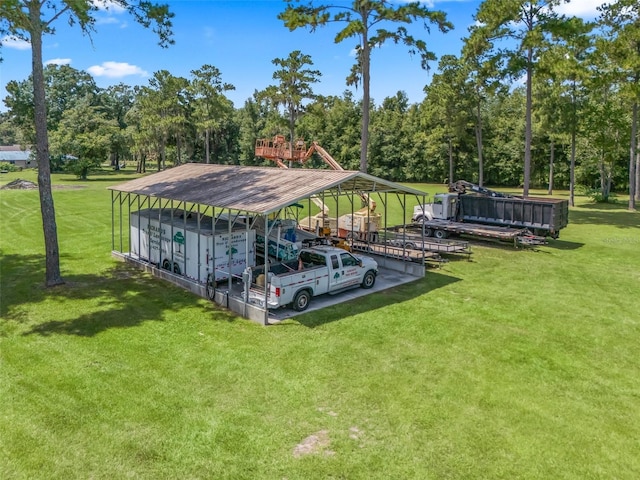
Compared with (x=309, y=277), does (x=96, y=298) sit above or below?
below

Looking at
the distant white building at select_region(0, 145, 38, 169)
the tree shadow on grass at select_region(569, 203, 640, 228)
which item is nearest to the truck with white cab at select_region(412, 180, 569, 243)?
the tree shadow on grass at select_region(569, 203, 640, 228)

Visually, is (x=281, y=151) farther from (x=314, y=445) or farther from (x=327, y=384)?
(x=314, y=445)

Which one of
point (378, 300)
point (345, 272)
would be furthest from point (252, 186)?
point (378, 300)

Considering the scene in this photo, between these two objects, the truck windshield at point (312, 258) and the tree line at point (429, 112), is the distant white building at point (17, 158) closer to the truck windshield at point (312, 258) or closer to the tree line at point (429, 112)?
the tree line at point (429, 112)

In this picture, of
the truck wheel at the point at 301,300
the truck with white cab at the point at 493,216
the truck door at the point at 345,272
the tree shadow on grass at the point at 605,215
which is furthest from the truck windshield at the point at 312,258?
the tree shadow on grass at the point at 605,215

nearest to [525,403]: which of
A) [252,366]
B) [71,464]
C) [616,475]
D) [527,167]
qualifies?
[616,475]

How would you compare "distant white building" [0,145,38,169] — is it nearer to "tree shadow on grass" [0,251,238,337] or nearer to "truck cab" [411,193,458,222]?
"tree shadow on grass" [0,251,238,337]
